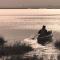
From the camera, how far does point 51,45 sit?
1.10 m

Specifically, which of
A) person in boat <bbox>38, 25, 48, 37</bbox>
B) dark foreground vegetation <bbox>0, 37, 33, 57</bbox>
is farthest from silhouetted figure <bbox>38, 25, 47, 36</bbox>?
dark foreground vegetation <bbox>0, 37, 33, 57</bbox>

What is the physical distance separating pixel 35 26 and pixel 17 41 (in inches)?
6.7

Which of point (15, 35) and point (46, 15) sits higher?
point (46, 15)

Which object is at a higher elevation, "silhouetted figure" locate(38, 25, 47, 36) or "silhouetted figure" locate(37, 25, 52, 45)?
"silhouetted figure" locate(38, 25, 47, 36)

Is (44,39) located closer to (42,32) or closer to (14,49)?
(42,32)

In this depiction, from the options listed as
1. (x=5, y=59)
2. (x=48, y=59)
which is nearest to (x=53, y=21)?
(x=48, y=59)

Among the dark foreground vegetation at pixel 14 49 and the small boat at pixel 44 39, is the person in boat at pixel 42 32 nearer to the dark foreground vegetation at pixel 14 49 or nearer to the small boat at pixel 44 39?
the small boat at pixel 44 39

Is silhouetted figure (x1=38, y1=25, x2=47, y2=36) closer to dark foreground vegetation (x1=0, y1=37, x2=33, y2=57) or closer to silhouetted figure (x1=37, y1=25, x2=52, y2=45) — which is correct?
silhouetted figure (x1=37, y1=25, x2=52, y2=45)

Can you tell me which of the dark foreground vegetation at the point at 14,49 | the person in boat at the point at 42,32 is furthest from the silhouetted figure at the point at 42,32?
the dark foreground vegetation at the point at 14,49

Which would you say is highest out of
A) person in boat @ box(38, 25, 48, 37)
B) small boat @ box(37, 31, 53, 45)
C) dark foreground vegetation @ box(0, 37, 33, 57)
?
person in boat @ box(38, 25, 48, 37)

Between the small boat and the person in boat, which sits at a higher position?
the person in boat

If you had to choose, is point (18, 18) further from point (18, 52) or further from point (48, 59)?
point (48, 59)

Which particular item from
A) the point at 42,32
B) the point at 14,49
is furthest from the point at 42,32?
the point at 14,49

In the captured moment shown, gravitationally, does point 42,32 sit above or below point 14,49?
above
